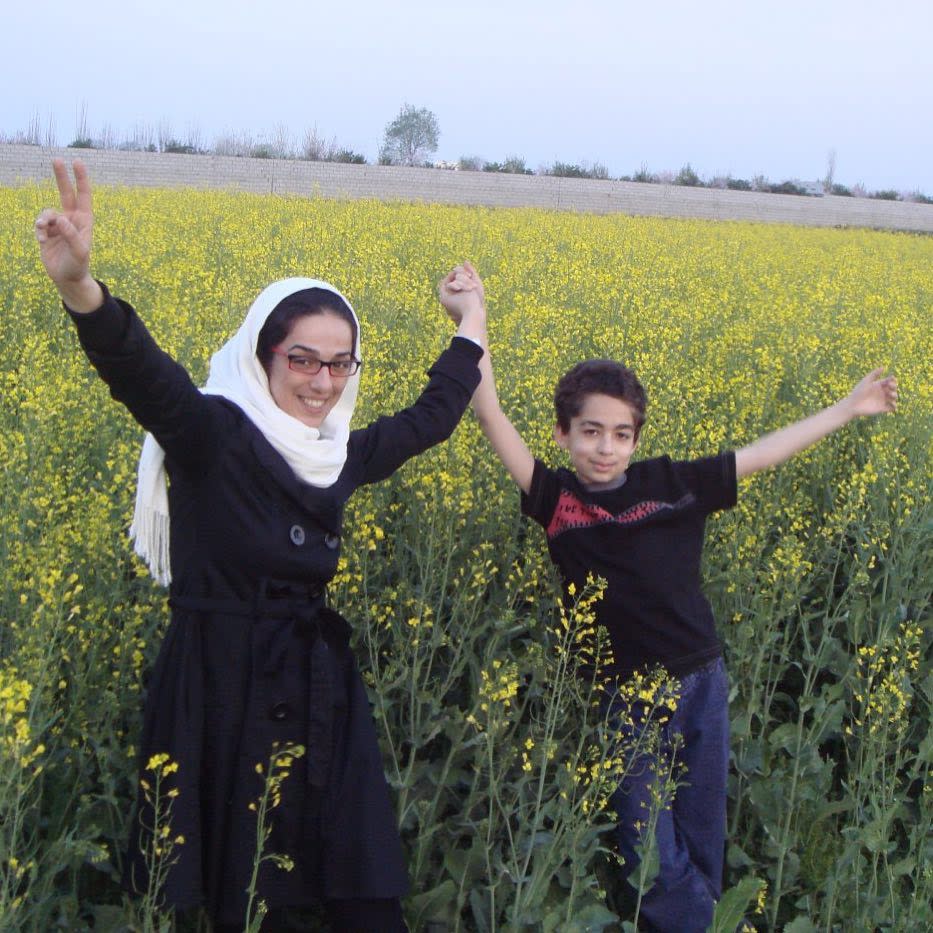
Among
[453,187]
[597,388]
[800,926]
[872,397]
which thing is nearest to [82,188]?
[597,388]

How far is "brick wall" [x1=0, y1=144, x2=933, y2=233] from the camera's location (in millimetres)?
21423

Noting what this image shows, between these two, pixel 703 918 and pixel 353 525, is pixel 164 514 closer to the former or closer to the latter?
pixel 353 525

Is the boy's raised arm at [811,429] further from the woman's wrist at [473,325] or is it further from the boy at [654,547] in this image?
the woman's wrist at [473,325]

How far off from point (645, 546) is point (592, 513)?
6.3 inches

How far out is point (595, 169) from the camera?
33.0 metres

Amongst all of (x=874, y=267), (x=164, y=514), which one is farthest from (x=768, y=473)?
(x=874, y=267)

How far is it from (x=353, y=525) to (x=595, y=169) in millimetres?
→ 30977

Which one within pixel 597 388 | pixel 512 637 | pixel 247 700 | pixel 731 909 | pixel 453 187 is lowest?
pixel 731 909

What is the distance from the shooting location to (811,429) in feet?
10.2

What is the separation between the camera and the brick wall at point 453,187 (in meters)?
21.4

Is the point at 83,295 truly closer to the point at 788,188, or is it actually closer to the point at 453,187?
the point at 453,187

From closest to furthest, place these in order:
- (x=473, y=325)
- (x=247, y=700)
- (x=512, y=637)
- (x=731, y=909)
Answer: (x=247, y=700) < (x=731, y=909) < (x=473, y=325) < (x=512, y=637)

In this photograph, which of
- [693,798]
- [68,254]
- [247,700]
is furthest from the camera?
[693,798]

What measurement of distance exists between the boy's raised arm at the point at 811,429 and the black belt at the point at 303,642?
49.1 inches
